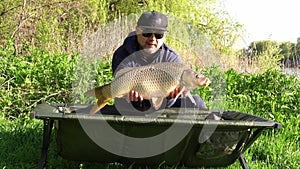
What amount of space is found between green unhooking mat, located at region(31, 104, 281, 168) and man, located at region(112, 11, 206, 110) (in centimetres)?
47

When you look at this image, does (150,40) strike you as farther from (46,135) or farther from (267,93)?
(267,93)

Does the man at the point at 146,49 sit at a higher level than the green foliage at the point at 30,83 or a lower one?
higher

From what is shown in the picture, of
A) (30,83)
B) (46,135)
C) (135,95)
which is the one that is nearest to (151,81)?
(135,95)

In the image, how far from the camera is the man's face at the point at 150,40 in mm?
2541

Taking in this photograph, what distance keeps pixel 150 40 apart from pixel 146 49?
2.5 inches

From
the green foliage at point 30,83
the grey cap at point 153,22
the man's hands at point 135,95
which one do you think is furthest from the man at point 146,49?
the green foliage at point 30,83

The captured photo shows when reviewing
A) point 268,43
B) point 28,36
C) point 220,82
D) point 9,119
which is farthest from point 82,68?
point 268,43

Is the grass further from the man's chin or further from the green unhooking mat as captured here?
the man's chin

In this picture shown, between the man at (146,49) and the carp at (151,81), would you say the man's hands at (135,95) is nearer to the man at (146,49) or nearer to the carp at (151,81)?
the carp at (151,81)

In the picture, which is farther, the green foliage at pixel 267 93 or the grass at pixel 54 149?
the green foliage at pixel 267 93

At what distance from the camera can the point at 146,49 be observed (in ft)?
8.57

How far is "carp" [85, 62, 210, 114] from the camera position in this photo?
6.67 feet

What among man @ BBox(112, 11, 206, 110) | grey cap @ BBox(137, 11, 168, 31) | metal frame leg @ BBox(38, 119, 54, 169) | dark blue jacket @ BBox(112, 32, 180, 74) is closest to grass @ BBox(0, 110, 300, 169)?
metal frame leg @ BBox(38, 119, 54, 169)

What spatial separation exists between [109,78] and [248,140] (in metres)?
2.00
